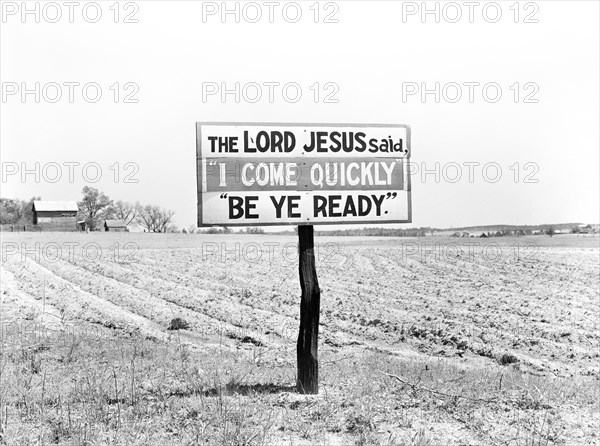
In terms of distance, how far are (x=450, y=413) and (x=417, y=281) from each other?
36.6 ft

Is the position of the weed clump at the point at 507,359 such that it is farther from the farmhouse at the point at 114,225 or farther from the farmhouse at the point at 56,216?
the farmhouse at the point at 114,225

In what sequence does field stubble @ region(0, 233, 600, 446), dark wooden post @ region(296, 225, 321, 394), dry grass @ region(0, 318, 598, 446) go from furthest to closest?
dark wooden post @ region(296, 225, 321, 394), field stubble @ region(0, 233, 600, 446), dry grass @ region(0, 318, 598, 446)

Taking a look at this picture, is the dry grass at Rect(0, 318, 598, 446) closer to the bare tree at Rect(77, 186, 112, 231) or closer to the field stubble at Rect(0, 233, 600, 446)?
the field stubble at Rect(0, 233, 600, 446)

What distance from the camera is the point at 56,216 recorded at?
90.1 feet

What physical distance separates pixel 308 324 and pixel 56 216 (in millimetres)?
24455

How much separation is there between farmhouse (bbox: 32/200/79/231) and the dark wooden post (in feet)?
74.0

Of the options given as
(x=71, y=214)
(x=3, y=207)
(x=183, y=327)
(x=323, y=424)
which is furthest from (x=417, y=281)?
(x=3, y=207)

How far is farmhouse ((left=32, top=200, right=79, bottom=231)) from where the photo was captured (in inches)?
1051

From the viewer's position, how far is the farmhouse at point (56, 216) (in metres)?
26.7

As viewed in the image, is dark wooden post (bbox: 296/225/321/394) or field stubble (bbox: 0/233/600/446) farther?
dark wooden post (bbox: 296/225/321/394)

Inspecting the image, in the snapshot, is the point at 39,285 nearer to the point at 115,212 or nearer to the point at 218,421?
the point at 218,421

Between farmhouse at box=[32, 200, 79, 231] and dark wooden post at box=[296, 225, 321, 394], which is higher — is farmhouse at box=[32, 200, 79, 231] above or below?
above

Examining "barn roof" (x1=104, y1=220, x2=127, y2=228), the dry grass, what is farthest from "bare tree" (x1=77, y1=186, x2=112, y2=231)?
the dry grass

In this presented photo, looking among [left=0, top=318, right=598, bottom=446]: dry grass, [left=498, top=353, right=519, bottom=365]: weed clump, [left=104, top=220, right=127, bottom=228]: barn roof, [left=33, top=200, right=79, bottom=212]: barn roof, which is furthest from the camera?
[left=104, top=220, right=127, bottom=228]: barn roof
